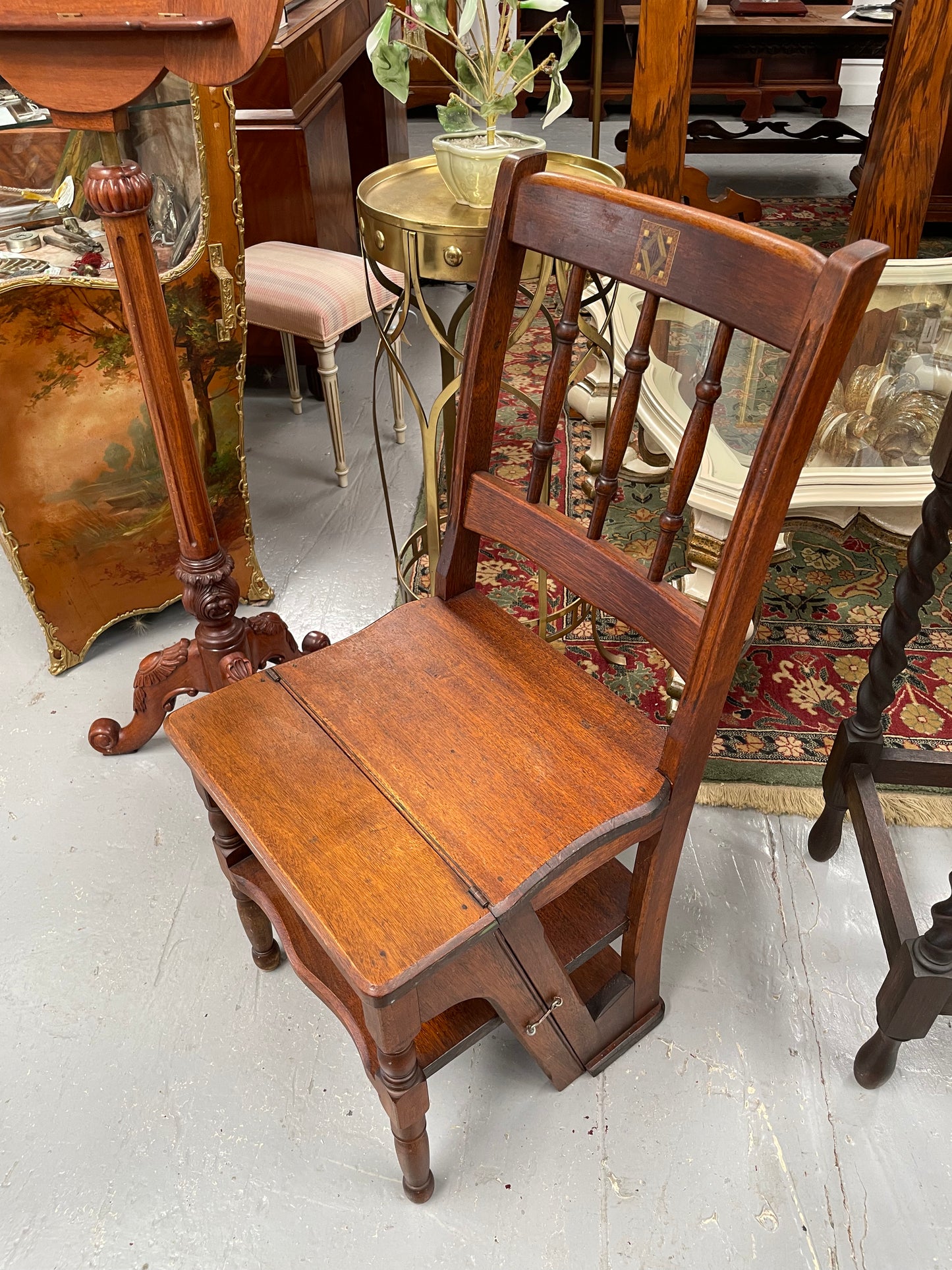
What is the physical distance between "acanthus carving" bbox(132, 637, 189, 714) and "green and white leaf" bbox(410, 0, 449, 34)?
1.13 metres

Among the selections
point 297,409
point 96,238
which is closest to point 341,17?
point 297,409

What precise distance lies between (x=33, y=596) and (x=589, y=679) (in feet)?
4.30

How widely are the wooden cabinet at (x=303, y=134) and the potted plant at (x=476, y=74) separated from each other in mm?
1090

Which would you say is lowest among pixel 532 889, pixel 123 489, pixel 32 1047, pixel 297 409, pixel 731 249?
pixel 32 1047

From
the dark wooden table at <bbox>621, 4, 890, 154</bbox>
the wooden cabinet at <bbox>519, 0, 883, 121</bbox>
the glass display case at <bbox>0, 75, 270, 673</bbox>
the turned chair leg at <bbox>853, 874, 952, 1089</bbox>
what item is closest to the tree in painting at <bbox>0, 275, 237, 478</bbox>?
the glass display case at <bbox>0, 75, 270, 673</bbox>

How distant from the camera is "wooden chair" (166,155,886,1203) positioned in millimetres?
887

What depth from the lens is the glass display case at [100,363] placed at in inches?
65.9

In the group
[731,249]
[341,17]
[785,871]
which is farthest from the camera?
[341,17]

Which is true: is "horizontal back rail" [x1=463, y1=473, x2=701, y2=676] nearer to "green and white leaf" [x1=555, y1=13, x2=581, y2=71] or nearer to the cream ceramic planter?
the cream ceramic planter

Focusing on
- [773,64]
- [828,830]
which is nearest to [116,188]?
[828,830]

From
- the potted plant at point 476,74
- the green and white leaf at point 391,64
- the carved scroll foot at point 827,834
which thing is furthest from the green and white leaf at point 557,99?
the carved scroll foot at point 827,834

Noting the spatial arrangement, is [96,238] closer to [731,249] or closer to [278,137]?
[278,137]

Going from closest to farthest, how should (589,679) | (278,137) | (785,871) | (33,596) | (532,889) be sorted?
(532,889)
(589,679)
(785,871)
(33,596)
(278,137)

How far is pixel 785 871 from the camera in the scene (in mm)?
1628
